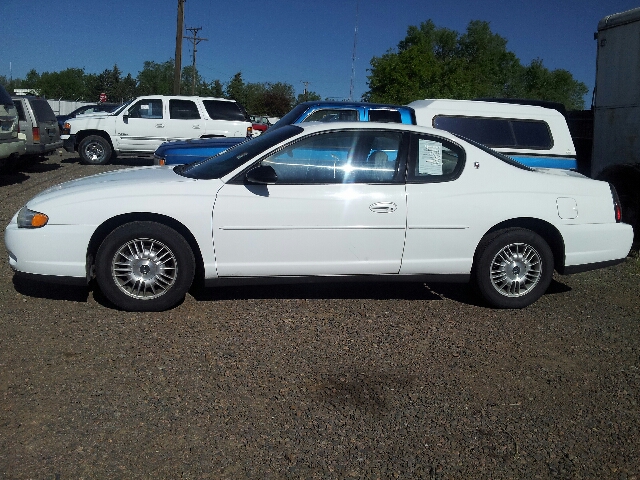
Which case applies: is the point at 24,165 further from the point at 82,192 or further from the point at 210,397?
the point at 210,397

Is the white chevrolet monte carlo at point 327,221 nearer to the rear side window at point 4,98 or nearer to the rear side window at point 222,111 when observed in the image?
the rear side window at point 4,98

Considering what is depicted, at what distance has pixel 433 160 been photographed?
5.56m

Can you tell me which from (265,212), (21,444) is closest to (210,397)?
(21,444)

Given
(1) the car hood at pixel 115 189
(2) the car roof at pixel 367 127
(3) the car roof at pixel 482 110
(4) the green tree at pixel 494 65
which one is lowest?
(1) the car hood at pixel 115 189

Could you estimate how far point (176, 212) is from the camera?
514 cm

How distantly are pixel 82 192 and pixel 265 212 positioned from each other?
144 cm

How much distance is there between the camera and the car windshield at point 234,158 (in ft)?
17.6

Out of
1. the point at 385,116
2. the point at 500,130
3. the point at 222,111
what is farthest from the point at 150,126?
the point at 500,130

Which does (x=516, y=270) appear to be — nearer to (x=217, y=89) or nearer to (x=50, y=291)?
(x=50, y=291)

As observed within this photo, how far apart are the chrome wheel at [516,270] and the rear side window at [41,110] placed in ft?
43.1

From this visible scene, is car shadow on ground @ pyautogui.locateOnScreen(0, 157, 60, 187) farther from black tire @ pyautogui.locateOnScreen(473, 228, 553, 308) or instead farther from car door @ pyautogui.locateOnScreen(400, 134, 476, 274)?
black tire @ pyautogui.locateOnScreen(473, 228, 553, 308)

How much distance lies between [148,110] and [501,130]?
12199mm

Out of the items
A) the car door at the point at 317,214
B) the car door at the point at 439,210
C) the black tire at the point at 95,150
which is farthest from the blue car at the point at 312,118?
the black tire at the point at 95,150

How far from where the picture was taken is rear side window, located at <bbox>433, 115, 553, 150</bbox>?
848 centimetres
